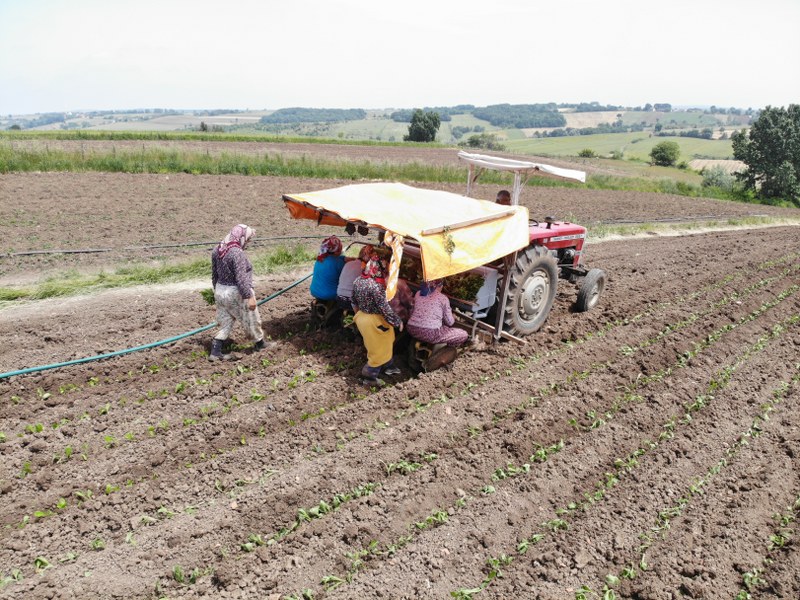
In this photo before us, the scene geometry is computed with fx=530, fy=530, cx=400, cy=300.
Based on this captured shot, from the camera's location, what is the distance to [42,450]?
205 inches

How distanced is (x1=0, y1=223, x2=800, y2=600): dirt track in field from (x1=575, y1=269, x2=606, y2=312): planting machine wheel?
86 cm

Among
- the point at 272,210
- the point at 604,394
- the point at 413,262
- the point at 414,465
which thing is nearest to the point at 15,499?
the point at 414,465

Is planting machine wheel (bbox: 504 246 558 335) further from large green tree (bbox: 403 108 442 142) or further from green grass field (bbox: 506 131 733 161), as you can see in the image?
green grass field (bbox: 506 131 733 161)

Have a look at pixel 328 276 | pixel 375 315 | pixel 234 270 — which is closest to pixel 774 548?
pixel 375 315

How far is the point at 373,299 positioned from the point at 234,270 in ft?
5.97

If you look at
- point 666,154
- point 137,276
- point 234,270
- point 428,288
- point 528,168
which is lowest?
point 137,276

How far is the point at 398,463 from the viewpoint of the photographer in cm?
509

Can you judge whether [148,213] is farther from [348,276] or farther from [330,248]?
[348,276]

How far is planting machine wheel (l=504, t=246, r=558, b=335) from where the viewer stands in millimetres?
7445

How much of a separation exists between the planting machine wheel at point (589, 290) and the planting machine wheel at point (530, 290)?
1.01 meters

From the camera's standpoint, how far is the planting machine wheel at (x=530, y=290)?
7.45 meters

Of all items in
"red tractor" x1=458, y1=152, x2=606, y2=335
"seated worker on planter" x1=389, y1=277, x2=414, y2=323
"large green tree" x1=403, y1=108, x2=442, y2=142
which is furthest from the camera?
"large green tree" x1=403, y1=108, x2=442, y2=142

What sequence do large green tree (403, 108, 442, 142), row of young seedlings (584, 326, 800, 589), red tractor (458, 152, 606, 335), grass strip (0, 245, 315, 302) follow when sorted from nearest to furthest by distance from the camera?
row of young seedlings (584, 326, 800, 589)
red tractor (458, 152, 606, 335)
grass strip (0, 245, 315, 302)
large green tree (403, 108, 442, 142)

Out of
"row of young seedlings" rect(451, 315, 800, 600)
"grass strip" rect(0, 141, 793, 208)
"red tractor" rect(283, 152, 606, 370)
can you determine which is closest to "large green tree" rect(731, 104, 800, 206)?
"grass strip" rect(0, 141, 793, 208)
